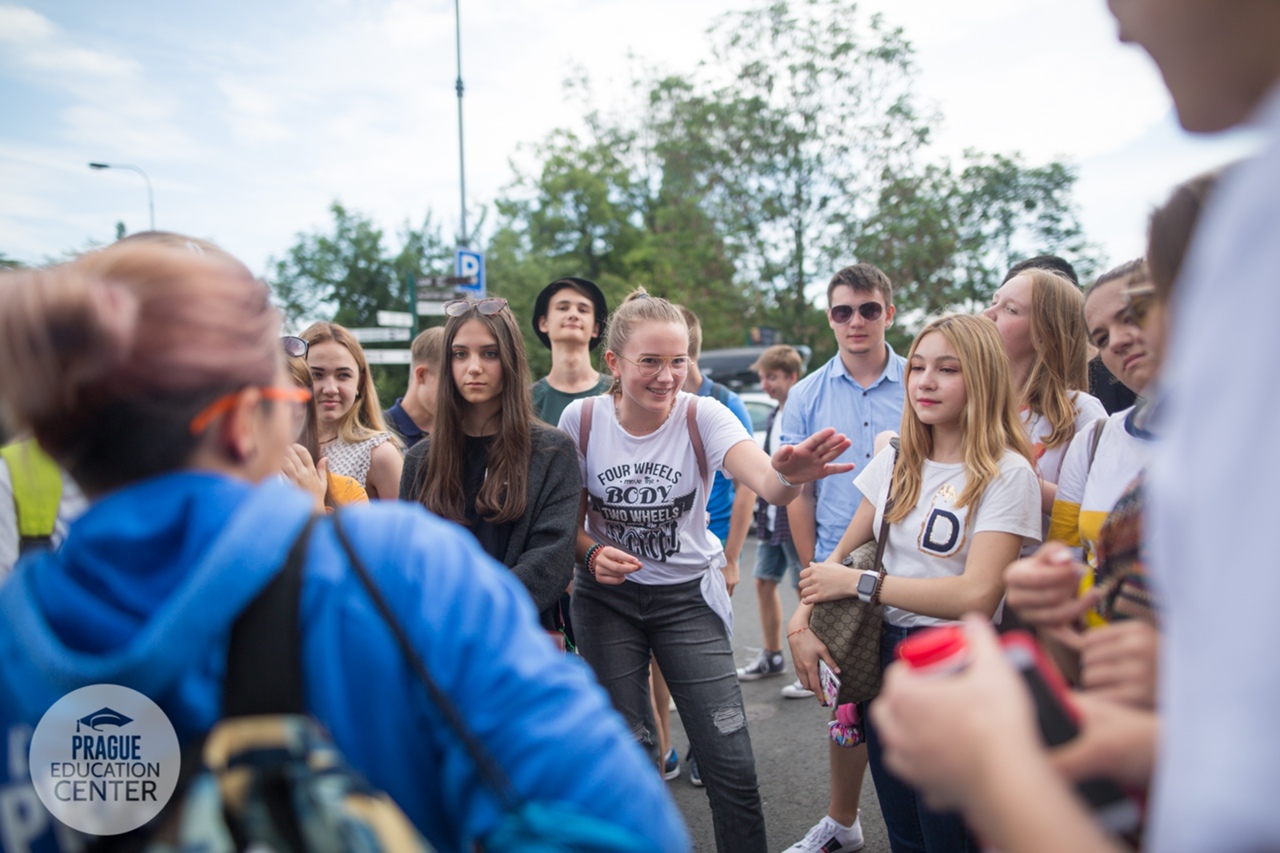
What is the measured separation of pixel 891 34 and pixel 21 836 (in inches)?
886

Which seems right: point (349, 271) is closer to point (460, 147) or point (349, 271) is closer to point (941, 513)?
point (460, 147)

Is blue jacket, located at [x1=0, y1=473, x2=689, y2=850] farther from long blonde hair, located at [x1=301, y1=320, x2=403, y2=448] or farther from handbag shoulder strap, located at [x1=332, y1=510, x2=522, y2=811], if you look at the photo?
long blonde hair, located at [x1=301, y1=320, x2=403, y2=448]

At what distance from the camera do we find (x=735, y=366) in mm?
21406

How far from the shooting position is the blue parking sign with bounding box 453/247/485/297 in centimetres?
1212

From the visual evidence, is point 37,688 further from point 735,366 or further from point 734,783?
point 735,366

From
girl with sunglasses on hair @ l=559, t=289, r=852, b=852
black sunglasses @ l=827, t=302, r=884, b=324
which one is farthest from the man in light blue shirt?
girl with sunglasses on hair @ l=559, t=289, r=852, b=852

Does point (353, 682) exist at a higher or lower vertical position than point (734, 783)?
higher

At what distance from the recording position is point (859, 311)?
4113mm

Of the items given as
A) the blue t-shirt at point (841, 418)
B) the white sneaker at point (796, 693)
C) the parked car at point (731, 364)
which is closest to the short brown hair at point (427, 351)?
the blue t-shirt at point (841, 418)

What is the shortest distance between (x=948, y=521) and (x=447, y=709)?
6.37ft

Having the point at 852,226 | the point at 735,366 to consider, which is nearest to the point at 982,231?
the point at 852,226

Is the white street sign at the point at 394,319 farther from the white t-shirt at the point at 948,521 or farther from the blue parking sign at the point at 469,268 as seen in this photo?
the white t-shirt at the point at 948,521

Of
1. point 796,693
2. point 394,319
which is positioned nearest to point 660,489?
point 796,693
